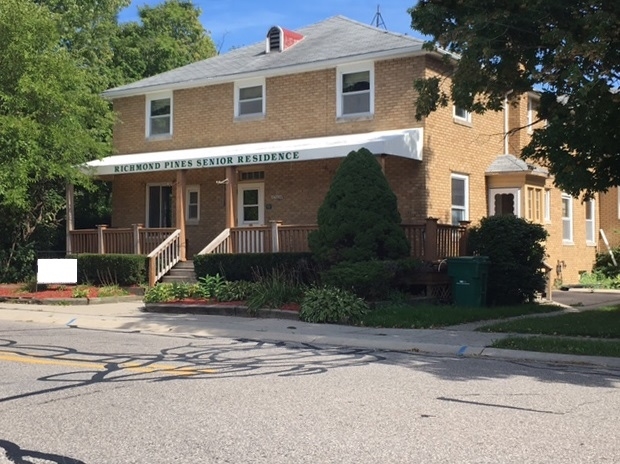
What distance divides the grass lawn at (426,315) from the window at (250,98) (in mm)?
8679

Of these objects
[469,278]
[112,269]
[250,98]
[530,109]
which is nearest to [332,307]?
[469,278]

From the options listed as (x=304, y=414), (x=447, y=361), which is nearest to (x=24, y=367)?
(x=304, y=414)

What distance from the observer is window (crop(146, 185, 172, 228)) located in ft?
78.2

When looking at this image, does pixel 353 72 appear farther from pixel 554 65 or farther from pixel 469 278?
pixel 554 65

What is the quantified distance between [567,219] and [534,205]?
4.31 m

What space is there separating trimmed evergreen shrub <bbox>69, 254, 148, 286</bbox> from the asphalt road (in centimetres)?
889

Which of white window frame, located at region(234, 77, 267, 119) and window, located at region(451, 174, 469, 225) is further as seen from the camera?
white window frame, located at region(234, 77, 267, 119)

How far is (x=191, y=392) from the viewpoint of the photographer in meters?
7.64

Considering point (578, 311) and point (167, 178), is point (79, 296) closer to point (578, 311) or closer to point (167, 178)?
point (167, 178)

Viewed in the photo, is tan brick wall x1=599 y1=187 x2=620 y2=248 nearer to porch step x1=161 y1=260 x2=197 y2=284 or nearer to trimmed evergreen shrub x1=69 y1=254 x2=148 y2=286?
porch step x1=161 y1=260 x2=197 y2=284

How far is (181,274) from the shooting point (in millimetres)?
20156

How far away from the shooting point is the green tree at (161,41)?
114 ft

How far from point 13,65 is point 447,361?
1513 centimetres

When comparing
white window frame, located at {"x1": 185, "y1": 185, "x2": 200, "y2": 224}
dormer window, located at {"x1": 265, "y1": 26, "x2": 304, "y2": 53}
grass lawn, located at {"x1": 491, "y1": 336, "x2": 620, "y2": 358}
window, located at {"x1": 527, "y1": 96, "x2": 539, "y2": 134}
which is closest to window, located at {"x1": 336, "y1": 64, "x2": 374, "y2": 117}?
dormer window, located at {"x1": 265, "y1": 26, "x2": 304, "y2": 53}
